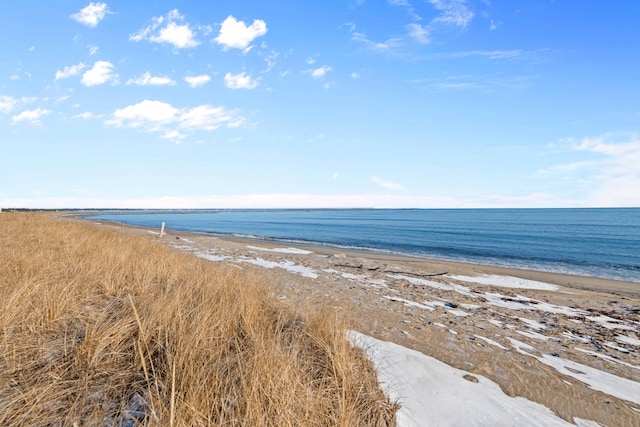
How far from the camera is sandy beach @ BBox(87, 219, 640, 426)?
4.48m

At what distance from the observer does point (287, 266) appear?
1442 cm

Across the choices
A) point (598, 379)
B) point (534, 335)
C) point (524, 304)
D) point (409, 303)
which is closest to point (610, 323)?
point (524, 304)

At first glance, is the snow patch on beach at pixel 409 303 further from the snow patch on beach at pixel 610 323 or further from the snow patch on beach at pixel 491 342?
the snow patch on beach at pixel 610 323

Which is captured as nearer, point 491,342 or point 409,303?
point 491,342

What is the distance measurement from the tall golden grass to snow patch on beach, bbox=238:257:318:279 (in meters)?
7.38

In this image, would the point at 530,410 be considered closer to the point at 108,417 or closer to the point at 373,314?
the point at 373,314

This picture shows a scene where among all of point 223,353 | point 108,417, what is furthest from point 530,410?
point 108,417

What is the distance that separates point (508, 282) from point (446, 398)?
1173cm

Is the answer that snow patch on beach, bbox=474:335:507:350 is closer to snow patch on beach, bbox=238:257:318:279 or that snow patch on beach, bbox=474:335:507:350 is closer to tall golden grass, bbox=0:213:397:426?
tall golden grass, bbox=0:213:397:426

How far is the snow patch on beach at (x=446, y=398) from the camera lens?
11.4 ft

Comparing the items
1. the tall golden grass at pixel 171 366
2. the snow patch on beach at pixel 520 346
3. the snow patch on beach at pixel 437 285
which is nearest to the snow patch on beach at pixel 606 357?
the snow patch on beach at pixel 520 346

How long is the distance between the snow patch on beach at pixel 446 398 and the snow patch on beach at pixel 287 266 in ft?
24.3

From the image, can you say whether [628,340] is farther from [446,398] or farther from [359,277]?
[359,277]

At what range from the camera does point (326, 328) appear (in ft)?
13.8
